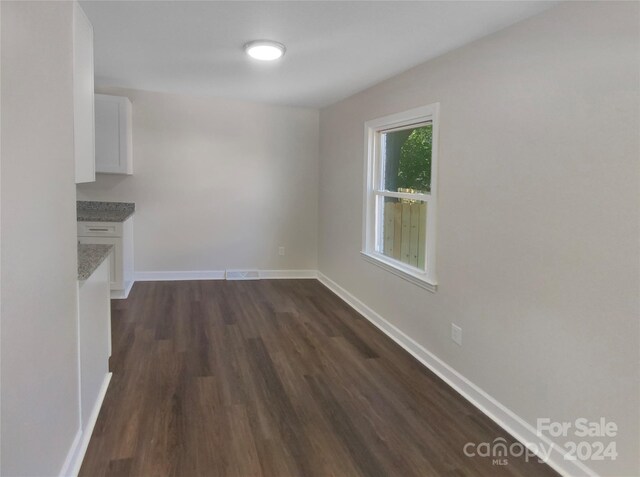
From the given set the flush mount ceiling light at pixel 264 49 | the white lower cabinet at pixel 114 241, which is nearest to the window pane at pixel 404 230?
the flush mount ceiling light at pixel 264 49

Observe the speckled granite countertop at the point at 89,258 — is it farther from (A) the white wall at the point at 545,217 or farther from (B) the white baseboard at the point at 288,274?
(B) the white baseboard at the point at 288,274

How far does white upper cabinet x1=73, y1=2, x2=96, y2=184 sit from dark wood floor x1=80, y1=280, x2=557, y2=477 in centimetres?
135

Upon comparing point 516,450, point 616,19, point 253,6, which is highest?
point 253,6

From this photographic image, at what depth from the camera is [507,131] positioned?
8.66ft

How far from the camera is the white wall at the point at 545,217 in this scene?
1.97 m

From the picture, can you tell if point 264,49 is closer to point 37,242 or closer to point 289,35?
Answer: point 289,35

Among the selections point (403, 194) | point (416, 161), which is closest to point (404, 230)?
point (403, 194)

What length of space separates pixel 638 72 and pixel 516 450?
1837mm

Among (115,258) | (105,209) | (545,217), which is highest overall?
(545,217)

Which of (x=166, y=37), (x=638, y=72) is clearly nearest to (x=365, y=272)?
(x=166, y=37)

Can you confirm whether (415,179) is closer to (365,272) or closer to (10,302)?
(365,272)

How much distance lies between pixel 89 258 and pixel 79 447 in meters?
0.97

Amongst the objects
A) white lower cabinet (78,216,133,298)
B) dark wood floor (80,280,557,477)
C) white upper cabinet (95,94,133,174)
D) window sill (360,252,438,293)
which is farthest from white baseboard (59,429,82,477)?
white upper cabinet (95,94,133,174)

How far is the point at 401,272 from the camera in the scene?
391cm
